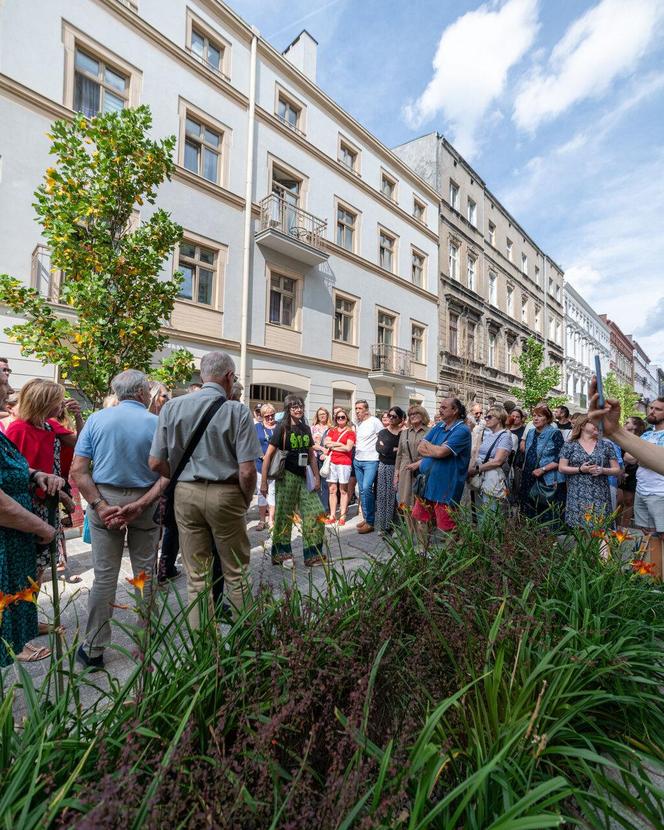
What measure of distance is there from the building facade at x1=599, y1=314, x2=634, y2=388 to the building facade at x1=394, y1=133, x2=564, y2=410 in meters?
32.7

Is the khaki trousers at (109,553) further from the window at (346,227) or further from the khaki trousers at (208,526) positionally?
the window at (346,227)

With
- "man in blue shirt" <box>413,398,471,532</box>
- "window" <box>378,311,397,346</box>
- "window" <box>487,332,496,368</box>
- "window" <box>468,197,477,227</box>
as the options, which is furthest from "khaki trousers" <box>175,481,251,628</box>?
"window" <box>468,197,477,227</box>

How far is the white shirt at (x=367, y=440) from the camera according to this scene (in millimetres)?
7207

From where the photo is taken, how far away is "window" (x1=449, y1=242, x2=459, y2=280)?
80.2ft

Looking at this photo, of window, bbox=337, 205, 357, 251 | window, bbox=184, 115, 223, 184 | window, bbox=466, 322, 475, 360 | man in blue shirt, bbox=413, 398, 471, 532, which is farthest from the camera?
window, bbox=466, 322, 475, 360

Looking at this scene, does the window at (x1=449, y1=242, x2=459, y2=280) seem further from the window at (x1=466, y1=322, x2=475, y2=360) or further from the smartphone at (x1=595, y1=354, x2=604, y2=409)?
the smartphone at (x1=595, y1=354, x2=604, y2=409)

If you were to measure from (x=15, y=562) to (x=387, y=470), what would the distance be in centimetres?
497

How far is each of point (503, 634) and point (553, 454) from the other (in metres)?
4.14

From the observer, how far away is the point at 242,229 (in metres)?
14.4

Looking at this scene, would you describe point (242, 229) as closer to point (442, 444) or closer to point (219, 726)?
point (442, 444)

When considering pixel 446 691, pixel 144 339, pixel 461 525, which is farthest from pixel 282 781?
pixel 144 339

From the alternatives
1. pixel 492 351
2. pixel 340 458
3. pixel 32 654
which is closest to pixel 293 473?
pixel 340 458

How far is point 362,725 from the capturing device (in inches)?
53.7

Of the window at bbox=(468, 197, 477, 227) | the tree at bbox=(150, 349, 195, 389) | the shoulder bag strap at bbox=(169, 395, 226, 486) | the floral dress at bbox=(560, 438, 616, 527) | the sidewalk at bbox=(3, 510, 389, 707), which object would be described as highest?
the window at bbox=(468, 197, 477, 227)
